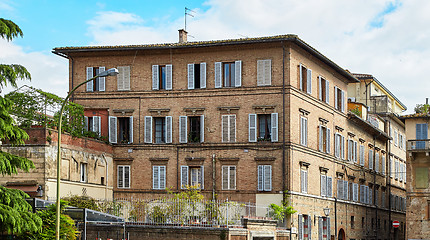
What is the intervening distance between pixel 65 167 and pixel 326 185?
63.7ft

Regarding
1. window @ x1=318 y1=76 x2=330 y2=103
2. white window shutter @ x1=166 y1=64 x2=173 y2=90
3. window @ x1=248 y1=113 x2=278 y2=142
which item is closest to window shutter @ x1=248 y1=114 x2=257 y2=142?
window @ x1=248 y1=113 x2=278 y2=142

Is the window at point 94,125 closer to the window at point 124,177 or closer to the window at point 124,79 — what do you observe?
the window at point 124,79

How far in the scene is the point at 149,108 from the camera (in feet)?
155

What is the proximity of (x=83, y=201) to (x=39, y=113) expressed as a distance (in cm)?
552

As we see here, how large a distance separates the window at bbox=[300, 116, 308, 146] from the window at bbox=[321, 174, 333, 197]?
441 centimetres

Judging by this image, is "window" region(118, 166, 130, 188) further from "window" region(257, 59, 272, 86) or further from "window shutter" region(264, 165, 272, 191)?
"window" region(257, 59, 272, 86)

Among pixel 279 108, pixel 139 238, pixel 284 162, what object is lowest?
pixel 139 238

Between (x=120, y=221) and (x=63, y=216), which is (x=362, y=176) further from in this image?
(x=63, y=216)

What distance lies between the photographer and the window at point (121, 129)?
47406mm

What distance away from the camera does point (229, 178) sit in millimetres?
45562

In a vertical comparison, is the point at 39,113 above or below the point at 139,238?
above

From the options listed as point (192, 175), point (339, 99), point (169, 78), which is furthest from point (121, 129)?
point (339, 99)

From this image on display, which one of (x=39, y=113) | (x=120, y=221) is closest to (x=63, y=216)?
(x=120, y=221)

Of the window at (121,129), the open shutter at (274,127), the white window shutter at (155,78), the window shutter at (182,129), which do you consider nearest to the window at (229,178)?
the open shutter at (274,127)
